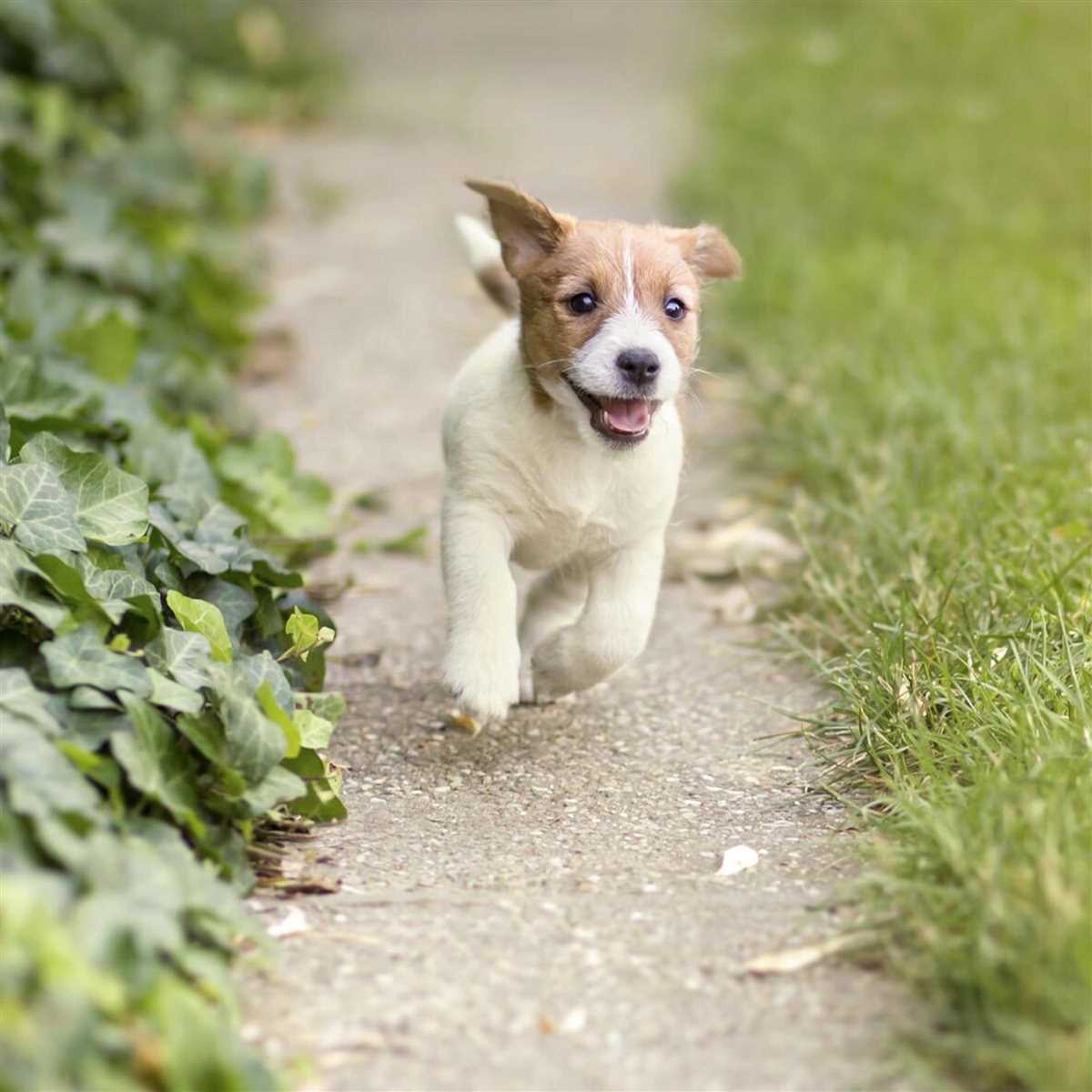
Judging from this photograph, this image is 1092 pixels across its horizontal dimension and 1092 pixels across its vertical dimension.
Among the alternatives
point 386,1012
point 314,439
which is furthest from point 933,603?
point 314,439

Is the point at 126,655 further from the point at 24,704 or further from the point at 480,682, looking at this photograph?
the point at 480,682

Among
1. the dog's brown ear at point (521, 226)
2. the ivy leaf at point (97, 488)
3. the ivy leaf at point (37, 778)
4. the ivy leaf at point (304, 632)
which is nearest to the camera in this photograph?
the ivy leaf at point (37, 778)

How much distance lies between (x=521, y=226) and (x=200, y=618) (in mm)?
1203

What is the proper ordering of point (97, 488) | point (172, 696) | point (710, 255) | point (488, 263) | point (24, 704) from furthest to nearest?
point (488, 263) → point (710, 255) → point (97, 488) → point (172, 696) → point (24, 704)

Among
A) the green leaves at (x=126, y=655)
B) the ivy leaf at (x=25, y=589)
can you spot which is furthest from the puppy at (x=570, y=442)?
the ivy leaf at (x=25, y=589)

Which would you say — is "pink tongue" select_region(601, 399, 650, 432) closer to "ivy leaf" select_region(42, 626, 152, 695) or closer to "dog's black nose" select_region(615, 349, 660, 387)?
"dog's black nose" select_region(615, 349, 660, 387)

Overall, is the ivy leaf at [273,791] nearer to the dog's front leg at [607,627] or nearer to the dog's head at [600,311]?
the dog's front leg at [607,627]

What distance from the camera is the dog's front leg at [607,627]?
364cm

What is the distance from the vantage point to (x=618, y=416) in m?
3.51

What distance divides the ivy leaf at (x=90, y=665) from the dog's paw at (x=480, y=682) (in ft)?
2.58

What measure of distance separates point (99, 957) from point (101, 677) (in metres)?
0.68

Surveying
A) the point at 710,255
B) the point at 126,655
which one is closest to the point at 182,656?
the point at 126,655

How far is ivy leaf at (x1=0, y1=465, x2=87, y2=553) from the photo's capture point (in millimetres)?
3029

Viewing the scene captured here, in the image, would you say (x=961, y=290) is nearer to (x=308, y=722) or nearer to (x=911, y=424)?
(x=911, y=424)
